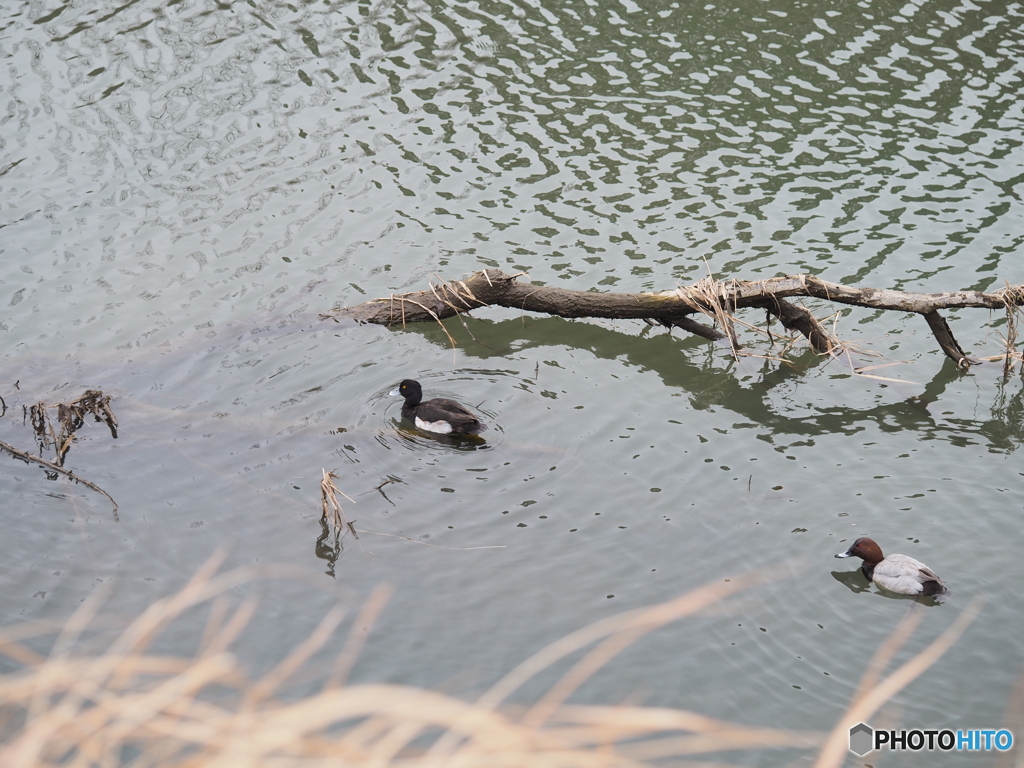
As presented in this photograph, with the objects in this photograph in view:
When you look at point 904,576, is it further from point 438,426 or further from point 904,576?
point 438,426

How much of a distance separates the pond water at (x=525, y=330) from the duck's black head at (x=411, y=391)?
26cm

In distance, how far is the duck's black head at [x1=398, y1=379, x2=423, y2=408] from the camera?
9.87 meters

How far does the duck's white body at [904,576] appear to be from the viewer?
293 inches

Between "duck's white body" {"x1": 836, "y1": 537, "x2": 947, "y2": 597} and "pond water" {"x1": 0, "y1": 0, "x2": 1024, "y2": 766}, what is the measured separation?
0.59 feet

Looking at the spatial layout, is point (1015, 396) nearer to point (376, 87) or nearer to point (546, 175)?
point (546, 175)

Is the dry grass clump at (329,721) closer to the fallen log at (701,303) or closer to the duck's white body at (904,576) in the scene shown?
the duck's white body at (904,576)

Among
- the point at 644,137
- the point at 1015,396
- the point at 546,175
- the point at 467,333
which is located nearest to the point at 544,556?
the point at 467,333

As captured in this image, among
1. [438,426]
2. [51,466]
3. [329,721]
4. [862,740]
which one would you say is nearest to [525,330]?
[438,426]

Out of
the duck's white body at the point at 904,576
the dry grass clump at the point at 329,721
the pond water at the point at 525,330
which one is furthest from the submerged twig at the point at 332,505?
the dry grass clump at the point at 329,721

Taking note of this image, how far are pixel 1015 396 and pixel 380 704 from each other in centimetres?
1021

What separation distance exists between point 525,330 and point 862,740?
258 inches

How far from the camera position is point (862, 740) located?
600cm

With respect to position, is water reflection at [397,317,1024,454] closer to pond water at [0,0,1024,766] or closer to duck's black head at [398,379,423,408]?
pond water at [0,0,1024,766]

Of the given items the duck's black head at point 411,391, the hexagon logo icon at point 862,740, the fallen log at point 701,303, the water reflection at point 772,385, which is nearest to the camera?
the hexagon logo icon at point 862,740
